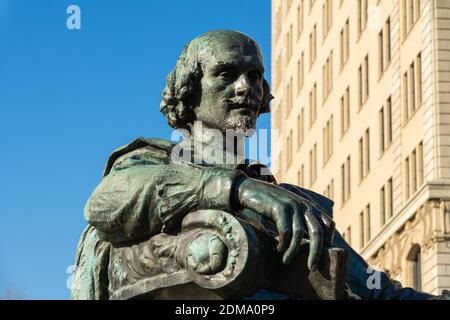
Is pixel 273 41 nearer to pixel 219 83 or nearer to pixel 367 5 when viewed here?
pixel 367 5

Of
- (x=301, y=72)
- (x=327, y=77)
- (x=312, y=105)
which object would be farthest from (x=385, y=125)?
(x=301, y=72)

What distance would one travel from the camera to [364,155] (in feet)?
183

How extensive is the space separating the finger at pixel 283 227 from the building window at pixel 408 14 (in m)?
44.0

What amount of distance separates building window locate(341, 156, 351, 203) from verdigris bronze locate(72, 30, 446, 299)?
5347 centimetres

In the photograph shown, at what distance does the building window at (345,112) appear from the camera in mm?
59438

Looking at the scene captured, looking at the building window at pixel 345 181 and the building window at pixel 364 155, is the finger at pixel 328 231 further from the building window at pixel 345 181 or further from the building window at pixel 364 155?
the building window at pixel 345 181

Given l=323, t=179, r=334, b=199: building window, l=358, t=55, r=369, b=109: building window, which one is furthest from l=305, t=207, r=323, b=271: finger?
l=323, t=179, r=334, b=199: building window

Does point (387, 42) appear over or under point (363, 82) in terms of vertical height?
over

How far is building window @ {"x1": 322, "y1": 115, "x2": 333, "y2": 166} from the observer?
62781 mm

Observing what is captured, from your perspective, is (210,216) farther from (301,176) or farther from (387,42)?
(301,176)

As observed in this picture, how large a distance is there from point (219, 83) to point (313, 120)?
61892 millimetres

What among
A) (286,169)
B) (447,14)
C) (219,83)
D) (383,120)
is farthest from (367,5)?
(219,83)

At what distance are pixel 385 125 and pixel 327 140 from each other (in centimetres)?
1136
